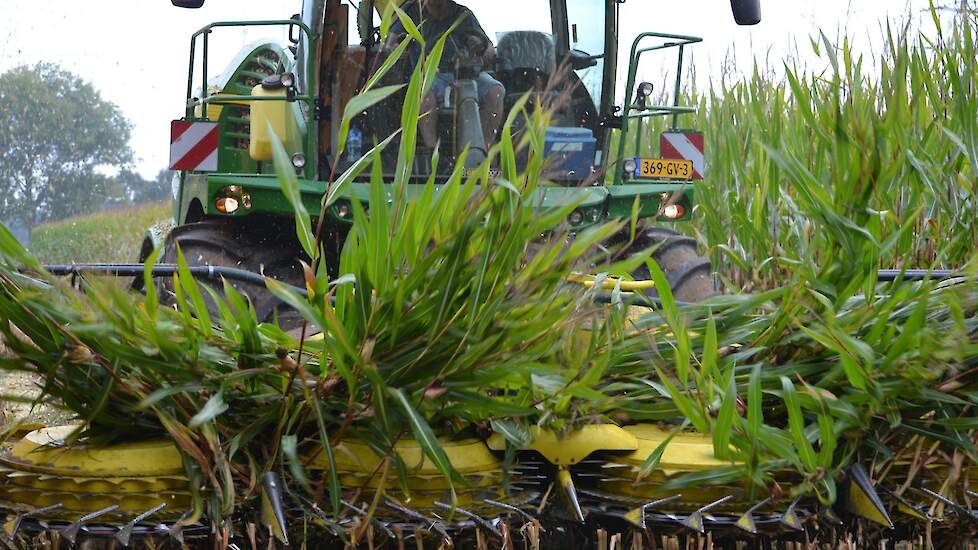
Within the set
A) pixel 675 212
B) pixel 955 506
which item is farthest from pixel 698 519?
pixel 675 212

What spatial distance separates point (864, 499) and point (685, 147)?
2.74 m

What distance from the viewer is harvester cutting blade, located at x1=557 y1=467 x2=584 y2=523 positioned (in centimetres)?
201

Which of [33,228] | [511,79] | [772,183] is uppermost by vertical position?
[511,79]

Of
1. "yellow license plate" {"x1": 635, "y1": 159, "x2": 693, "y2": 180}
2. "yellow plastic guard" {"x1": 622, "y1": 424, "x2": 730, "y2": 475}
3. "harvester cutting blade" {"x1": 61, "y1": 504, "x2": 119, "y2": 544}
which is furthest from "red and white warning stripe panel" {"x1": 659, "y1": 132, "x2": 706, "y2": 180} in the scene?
"harvester cutting blade" {"x1": 61, "y1": 504, "x2": 119, "y2": 544}

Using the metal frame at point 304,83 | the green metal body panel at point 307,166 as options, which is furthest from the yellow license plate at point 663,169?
the metal frame at point 304,83

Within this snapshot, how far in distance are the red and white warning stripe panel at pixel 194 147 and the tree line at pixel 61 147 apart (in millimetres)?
20935

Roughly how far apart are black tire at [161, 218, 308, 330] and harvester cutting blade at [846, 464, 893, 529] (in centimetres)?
194

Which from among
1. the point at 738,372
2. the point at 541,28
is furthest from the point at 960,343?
the point at 541,28

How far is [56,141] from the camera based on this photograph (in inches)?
1161

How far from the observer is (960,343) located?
200 centimetres

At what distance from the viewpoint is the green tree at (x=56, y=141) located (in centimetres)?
2520

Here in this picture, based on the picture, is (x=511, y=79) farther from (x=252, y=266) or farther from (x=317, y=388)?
(x=317, y=388)

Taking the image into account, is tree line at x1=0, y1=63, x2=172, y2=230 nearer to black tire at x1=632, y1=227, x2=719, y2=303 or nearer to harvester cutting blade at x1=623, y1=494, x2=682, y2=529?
black tire at x1=632, y1=227, x2=719, y2=303

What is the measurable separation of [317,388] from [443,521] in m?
0.32
